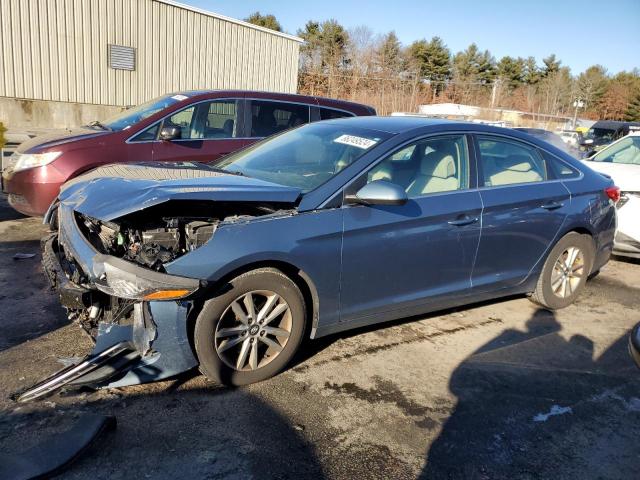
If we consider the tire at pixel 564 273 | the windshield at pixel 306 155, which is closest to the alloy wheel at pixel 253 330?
the windshield at pixel 306 155

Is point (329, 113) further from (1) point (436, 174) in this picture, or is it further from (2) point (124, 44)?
(2) point (124, 44)

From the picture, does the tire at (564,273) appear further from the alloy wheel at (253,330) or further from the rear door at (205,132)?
the rear door at (205,132)

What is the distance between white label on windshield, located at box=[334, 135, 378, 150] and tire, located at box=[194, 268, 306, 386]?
123 cm

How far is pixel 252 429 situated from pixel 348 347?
4.20 ft

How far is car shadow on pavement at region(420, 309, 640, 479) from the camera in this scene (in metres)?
2.73

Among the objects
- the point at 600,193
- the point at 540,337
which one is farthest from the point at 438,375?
the point at 600,193

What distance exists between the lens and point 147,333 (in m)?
2.96

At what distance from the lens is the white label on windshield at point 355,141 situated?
3878 millimetres

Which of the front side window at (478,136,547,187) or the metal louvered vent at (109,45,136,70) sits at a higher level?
the metal louvered vent at (109,45,136,70)

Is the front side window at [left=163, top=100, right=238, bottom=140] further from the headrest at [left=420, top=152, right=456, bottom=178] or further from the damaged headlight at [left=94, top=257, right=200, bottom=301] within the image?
the damaged headlight at [left=94, top=257, right=200, bottom=301]

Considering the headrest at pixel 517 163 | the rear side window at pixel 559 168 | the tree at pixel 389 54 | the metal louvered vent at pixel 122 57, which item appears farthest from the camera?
the tree at pixel 389 54

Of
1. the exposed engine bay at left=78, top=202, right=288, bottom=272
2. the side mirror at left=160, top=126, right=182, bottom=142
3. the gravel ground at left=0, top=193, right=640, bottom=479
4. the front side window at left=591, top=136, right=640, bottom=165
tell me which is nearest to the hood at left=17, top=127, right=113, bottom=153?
the side mirror at left=160, top=126, right=182, bottom=142

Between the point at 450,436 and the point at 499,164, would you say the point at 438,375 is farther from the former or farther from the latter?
the point at 499,164

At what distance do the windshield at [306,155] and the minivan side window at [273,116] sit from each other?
8.51 feet
